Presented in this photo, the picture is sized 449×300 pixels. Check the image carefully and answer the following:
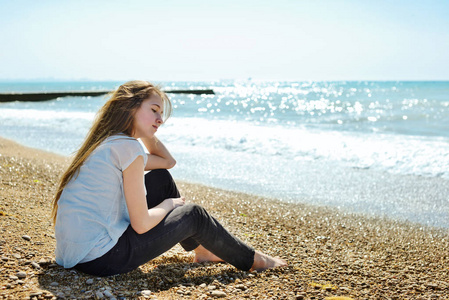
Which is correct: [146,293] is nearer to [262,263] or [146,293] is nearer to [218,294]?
[218,294]

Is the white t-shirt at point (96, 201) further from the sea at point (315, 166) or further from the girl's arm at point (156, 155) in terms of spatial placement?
the sea at point (315, 166)

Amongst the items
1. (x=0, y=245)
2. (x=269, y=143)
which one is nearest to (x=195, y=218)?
(x=0, y=245)

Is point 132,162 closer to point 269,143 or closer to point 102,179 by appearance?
point 102,179

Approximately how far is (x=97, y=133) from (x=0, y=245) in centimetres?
106

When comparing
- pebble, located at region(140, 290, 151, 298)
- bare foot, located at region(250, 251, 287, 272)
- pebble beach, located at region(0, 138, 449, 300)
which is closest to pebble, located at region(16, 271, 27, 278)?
pebble beach, located at region(0, 138, 449, 300)

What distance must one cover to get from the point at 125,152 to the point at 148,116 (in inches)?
13.0

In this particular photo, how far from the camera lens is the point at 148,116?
248cm

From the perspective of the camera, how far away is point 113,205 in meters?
2.32

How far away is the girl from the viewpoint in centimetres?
227

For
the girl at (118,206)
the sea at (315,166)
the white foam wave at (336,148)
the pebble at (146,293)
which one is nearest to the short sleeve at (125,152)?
the girl at (118,206)

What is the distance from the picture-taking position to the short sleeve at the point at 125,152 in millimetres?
2232

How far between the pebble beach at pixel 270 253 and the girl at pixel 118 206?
19 centimetres

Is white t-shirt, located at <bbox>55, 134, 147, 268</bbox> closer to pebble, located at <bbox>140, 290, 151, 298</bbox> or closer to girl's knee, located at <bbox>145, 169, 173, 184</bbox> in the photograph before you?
pebble, located at <bbox>140, 290, 151, 298</bbox>

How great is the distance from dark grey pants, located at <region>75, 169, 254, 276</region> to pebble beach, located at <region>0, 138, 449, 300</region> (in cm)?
10
